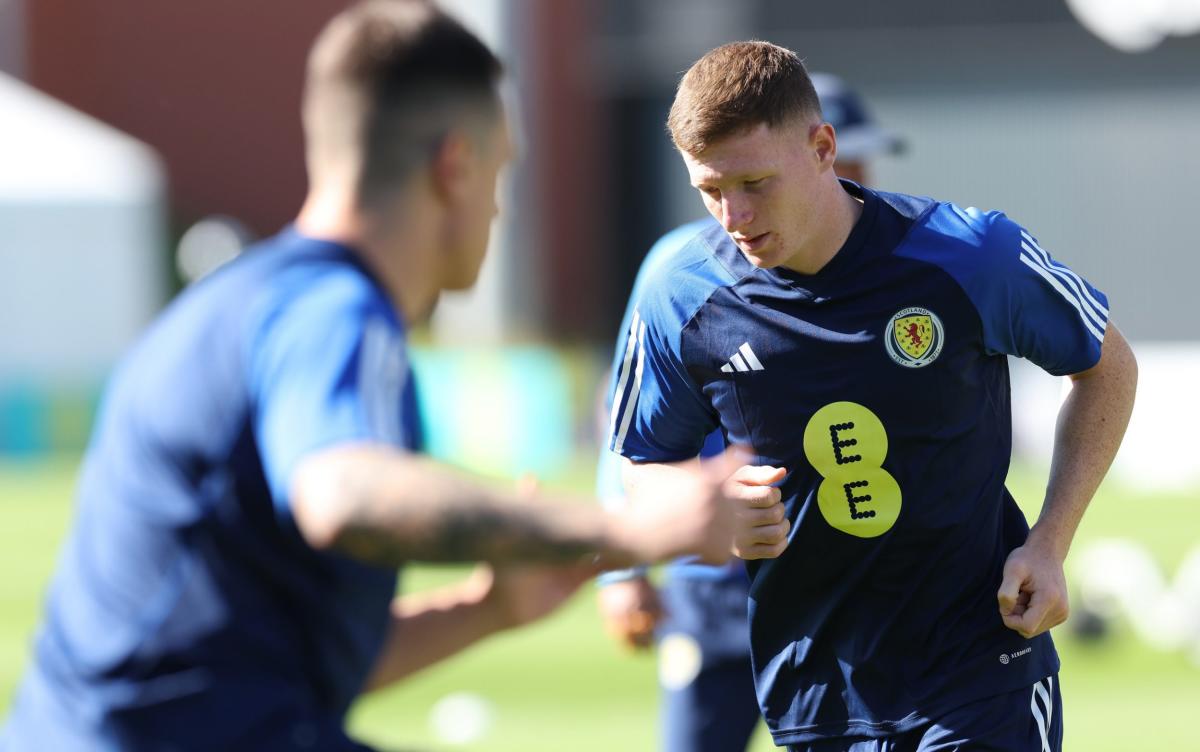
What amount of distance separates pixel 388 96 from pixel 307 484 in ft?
2.38

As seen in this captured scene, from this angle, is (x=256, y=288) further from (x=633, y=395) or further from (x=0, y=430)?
(x=0, y=430)

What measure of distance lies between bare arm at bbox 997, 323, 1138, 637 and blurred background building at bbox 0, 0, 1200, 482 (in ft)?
63.2

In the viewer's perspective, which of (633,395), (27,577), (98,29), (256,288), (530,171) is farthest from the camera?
(98,29)

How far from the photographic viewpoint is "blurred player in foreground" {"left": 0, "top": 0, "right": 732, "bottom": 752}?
8.86 ft

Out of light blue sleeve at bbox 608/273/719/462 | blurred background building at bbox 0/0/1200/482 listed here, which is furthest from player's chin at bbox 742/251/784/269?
blurred background building at bbox 0/0/1200/482

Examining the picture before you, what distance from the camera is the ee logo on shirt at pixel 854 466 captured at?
4.16m

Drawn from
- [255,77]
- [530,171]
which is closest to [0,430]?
[530,171]

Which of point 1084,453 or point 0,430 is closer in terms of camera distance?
point 1084,453

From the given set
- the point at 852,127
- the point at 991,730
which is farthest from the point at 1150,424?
the point at 991,730

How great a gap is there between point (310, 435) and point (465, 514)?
254 mm

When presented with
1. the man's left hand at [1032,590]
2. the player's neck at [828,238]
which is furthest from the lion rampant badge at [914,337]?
the man's left hand at [1032,590]

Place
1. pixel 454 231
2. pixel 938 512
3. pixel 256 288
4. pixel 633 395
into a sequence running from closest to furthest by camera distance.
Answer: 1. pixel 256 288
2. pixel 454 231
3. pixel 938 512
4. pixel 633 395

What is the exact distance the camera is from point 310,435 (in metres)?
2.68

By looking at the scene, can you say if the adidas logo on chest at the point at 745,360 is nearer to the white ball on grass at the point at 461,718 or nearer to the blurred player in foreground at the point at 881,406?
the blurred player in foreground at the point at 881,406
